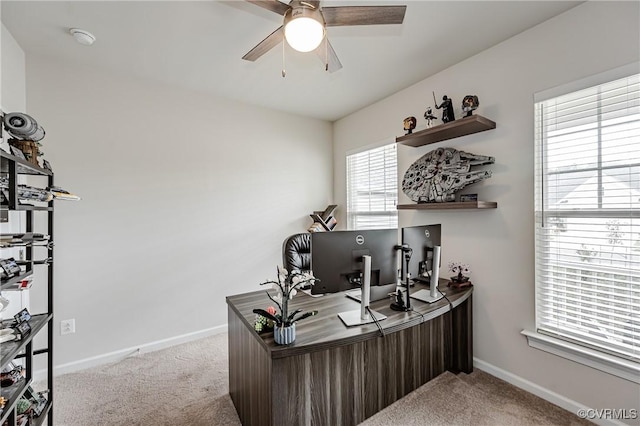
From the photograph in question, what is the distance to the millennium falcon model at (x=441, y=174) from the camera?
235 centimetres

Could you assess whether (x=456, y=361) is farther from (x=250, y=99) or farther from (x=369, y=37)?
(x=250, y=99)

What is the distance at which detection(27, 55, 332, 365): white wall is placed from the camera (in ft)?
8.13

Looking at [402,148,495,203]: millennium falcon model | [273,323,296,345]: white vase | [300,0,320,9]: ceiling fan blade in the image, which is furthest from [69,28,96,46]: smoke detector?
[402,148,495,203]: millennium falcon model

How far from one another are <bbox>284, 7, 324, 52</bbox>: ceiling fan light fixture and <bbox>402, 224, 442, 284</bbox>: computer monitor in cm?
127

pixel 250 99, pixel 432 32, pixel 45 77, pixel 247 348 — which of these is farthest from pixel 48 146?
pixel 432 32

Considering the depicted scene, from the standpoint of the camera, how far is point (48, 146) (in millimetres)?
2400

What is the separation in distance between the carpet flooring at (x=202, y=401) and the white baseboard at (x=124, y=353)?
7 centimetres

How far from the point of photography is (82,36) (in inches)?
81.8

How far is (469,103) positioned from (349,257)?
168 cm

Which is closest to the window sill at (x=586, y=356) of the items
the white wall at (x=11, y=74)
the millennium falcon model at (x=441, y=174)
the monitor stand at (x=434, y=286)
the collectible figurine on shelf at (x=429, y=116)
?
the monitor stand at (x=434, y=286)

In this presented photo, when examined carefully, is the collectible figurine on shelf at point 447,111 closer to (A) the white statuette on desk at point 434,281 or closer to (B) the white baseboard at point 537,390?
(A) the white statuette on desk at point 434,281

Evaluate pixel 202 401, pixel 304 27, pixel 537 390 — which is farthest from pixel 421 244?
pixel 202 401

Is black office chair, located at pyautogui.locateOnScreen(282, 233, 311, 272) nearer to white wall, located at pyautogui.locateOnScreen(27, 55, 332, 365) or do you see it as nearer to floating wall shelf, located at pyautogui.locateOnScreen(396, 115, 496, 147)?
white wall, located at pyautogui.locateOnScreen(27, 55, 332, 365)

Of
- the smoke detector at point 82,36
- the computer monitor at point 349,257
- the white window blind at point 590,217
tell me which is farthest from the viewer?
the smoke detector at point 82,36
